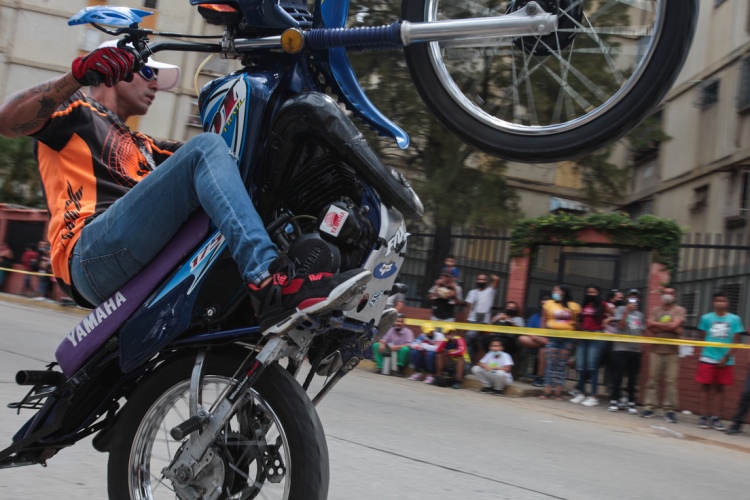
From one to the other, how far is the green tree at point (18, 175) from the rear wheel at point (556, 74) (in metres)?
26.2

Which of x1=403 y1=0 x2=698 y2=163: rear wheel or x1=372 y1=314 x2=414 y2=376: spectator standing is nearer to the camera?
x1=403 y1=0 x2=698 y2=163: rear wheel

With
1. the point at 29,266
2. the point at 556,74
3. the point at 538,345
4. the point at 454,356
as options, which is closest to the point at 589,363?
the point at 538,345

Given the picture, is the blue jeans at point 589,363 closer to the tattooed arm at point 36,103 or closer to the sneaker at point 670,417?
the sneaker at point 670,417

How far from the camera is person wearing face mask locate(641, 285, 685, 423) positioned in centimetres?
1062

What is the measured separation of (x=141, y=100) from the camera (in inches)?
142

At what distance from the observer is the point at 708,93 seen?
61.6ft

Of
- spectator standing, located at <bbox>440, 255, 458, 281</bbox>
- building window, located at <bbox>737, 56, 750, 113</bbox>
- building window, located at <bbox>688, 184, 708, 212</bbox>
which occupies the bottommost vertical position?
spectator standing, located at <bbox>440, 255, 458, 281</bbox>

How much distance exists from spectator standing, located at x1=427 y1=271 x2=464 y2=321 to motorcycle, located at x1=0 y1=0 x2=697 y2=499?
9601 millimetres

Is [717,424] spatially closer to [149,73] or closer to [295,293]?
[149,73]

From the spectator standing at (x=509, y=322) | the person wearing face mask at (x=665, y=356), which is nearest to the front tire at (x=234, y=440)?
the person wearing face mask at (x=665, y=356)

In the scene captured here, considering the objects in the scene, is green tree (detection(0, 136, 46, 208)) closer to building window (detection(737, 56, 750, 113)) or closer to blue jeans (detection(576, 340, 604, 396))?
building window (detection(737, 56, 750, 113))

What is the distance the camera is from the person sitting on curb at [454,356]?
1180 centimetres

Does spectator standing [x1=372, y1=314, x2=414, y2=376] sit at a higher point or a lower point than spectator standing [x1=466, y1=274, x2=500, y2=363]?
lower

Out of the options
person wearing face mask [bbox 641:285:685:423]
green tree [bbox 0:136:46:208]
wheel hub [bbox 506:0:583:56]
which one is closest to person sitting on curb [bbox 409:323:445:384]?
person wearing face mask [bbox 641:285:685:423]
